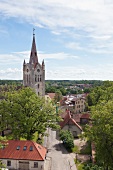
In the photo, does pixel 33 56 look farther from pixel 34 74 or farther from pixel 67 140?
pixel 67 140

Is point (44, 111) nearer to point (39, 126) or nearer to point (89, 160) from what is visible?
point (39, 126)

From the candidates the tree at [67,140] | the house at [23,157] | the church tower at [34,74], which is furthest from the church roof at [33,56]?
the house at [23,157]

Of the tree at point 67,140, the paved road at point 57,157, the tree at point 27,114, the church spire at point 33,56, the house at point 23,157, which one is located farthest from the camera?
the church spire at point 33,56

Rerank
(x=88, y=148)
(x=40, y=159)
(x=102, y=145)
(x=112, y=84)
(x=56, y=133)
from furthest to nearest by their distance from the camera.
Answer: (x=112, y=84)
(x=56, y=133)
(x=88, y=148)
(x=40, y=159)
(x=102, y=145)

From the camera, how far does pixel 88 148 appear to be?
3934cm

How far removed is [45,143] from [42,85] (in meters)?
27.0

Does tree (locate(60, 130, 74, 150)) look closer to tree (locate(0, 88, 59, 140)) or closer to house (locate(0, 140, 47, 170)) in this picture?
tree (locate(0, 88, 59, 140))

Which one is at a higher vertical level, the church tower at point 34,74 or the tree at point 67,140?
the church tower at point 34,74

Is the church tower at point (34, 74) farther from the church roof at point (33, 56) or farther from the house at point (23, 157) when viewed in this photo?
the house at point (23, 157)

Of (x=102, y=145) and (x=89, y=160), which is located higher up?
(x=102, y=145)

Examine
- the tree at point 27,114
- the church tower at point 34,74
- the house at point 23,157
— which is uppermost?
the church tower at point 34,74

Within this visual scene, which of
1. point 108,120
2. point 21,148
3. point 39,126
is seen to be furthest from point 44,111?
point 108,120

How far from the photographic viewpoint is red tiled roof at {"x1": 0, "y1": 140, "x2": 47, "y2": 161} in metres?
30.0

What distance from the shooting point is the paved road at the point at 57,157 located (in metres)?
31.1
